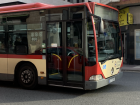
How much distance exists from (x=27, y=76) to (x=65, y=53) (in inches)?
72.9

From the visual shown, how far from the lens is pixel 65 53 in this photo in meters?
7.39

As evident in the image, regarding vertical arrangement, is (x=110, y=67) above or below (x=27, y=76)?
above

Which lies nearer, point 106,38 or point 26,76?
point 106,38

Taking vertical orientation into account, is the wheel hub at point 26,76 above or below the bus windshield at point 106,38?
below

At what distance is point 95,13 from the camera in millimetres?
7047

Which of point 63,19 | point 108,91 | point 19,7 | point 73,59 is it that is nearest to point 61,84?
point 73,59

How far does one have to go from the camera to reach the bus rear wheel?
8.02 meters

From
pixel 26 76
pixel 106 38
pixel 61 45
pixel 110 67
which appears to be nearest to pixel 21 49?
pixel 26 76

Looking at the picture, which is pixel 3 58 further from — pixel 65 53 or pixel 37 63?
pixel 65 53

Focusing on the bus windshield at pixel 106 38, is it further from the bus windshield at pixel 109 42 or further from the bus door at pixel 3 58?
the bus door at pixel 3 58

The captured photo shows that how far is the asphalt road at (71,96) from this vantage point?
637cm

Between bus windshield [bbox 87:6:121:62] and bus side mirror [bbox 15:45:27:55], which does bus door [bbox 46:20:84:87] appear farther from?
bus side mirror [bbox 15:45:27:55]

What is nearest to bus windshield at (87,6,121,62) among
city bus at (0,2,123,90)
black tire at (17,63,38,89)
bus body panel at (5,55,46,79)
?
city bus at (0,2,123,90)

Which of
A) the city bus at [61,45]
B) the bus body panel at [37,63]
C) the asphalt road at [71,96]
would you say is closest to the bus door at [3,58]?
the city bus at [61,45]
